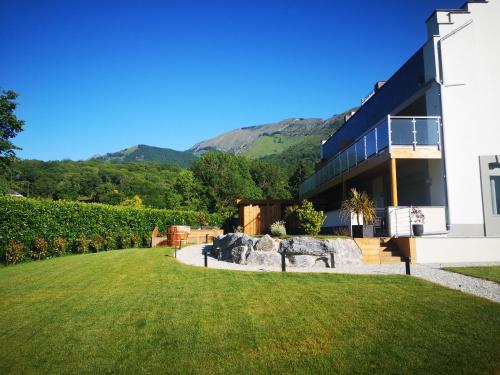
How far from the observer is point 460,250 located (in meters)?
12.6

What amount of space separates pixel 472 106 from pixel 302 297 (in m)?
11.2

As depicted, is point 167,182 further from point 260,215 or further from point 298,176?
point 260,215

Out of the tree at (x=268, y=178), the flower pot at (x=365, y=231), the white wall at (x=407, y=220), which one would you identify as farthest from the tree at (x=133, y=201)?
the white wall at (x=407, y=220)

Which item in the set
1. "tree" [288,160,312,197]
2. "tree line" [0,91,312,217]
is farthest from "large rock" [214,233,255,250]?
"tree" [288,160,312,197]

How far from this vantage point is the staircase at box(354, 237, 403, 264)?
12.9 m

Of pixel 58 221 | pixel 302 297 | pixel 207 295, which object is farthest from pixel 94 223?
pixel 302 297

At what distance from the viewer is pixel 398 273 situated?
1046 cm

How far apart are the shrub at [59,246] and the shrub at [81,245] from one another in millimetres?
890

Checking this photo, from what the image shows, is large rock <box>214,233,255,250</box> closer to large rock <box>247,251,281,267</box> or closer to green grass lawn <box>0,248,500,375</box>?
large rock <box>247,251,281,267</box>

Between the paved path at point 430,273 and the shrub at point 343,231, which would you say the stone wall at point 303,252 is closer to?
the paved path at point 430,273

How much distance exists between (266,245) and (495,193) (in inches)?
346

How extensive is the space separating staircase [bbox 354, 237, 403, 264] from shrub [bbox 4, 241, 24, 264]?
44.9ft

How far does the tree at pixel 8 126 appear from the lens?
88.4ft

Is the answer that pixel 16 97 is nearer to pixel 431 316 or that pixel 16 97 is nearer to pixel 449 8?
pixel 449 8
